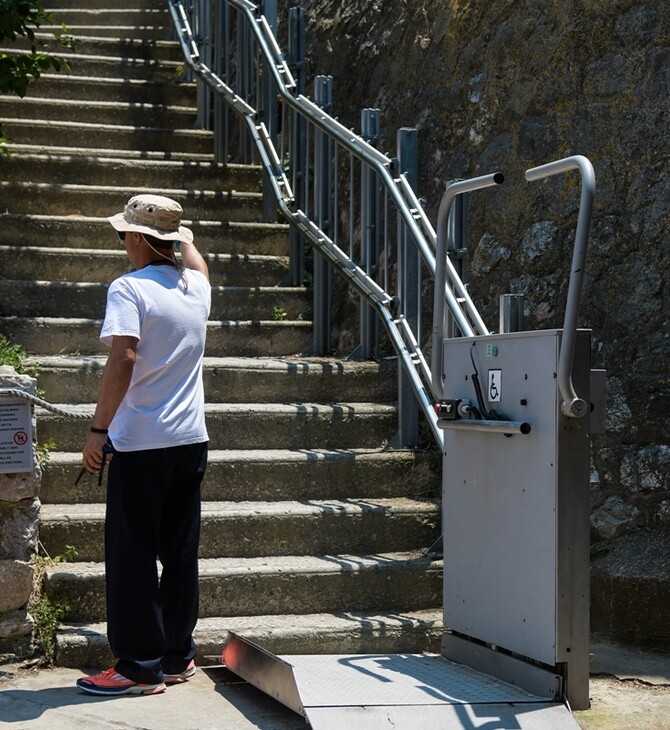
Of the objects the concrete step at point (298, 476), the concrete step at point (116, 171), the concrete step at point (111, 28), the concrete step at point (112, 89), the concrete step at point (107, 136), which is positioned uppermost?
the concrete step at point (111, 28)

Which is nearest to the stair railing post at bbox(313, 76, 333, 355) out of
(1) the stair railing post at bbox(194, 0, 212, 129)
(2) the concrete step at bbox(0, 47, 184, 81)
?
(1) the stair railing post at bbox(194, 0, 212, 129)

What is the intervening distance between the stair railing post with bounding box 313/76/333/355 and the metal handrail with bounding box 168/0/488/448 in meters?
0.06

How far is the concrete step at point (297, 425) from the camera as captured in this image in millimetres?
5492

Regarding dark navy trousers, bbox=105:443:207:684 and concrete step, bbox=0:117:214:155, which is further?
concrete step, bbox=0:117:214:155

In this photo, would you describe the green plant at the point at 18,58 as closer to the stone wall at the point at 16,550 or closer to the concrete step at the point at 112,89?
the concrete step at the point at 112,89

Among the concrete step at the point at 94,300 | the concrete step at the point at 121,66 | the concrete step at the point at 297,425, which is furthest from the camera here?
the concrete step at the point at 121,66

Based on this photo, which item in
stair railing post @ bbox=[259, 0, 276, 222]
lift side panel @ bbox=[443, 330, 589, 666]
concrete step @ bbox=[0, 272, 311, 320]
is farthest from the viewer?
stair railing post @ bbox=[259, 0, 276, 222]

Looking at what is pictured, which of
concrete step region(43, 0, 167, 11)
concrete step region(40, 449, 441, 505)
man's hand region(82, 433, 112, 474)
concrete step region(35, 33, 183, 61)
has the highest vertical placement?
concrete step region(43, 0, 167, 11)

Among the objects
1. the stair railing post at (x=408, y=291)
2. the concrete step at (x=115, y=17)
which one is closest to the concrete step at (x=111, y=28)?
the concrete step at (x=115, y=17)

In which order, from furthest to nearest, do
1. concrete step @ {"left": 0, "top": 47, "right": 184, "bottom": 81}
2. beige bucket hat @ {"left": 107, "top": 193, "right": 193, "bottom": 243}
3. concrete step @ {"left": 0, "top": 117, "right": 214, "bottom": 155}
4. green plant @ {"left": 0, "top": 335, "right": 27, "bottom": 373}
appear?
concrete step @ {"left": 0, "top": 47, "right": 184, "bottom": 81} < concrete step @ {"left": 0, "top": 117, "right": 214, "bottom": 155} < green plant @ {"left": 0, "top": 335, "right": 27, "bottom": 373} < beige bucket hat @ {"left": 107, "top": 193, "right": 193, "bottom": 243}

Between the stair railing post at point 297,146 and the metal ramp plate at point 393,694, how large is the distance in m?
2.96

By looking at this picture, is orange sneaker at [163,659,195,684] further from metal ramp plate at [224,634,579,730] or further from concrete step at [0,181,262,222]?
concrete step at [0,181,262,222]

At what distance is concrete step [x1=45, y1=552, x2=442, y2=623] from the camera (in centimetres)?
458

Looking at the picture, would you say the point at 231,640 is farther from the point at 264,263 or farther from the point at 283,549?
the point at 264,263
